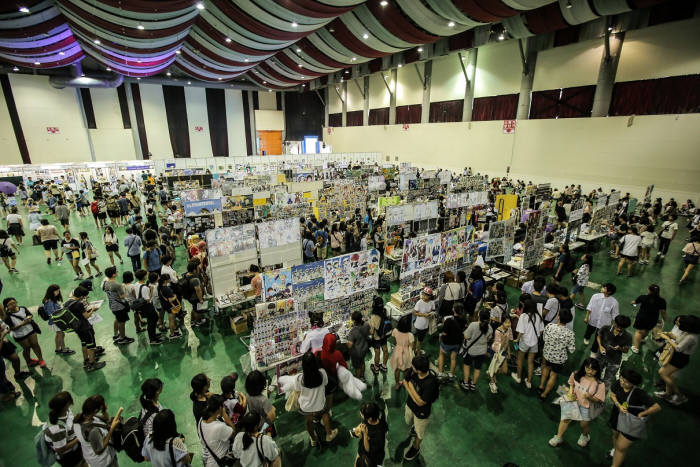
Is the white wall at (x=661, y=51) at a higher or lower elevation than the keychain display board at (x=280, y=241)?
higher

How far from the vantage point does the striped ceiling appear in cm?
1266

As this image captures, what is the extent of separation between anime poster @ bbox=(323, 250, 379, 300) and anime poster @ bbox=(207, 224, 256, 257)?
8.69ft

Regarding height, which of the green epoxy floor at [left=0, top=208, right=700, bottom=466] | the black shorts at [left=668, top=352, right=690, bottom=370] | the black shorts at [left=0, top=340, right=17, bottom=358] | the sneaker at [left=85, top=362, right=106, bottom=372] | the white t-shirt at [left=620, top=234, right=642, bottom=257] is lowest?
the green epoxy floor at [left=0, top=208, right=700, bottom=466]

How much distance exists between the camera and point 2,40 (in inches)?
600

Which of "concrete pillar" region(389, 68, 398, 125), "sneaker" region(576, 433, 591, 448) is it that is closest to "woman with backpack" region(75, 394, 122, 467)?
"sneaker" region(576, 433, 591, 448)

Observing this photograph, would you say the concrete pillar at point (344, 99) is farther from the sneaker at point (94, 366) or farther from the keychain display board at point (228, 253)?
the sneaker at point (94, 366)

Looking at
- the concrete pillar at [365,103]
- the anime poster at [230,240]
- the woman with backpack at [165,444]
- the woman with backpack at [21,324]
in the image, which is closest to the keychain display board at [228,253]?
the anime poster at [230,240]

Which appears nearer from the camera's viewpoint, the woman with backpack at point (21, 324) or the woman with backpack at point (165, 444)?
the woman with backpack at point (165, 444)

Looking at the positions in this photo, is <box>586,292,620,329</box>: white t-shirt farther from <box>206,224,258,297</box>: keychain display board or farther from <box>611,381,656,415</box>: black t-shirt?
<box>206,224,258,297</box>: keychain display board

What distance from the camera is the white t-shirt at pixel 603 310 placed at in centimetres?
568

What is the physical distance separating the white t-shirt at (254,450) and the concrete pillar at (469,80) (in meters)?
26.0

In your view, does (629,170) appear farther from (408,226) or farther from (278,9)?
(278,9)

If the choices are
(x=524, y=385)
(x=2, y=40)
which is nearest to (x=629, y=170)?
(x=524, y=385)

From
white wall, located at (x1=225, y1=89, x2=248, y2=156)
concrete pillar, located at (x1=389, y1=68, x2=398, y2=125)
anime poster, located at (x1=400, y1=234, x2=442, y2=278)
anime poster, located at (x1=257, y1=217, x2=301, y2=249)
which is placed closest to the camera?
anime poster, located at (x1=400, y1=234, x2=442, y2=278)
